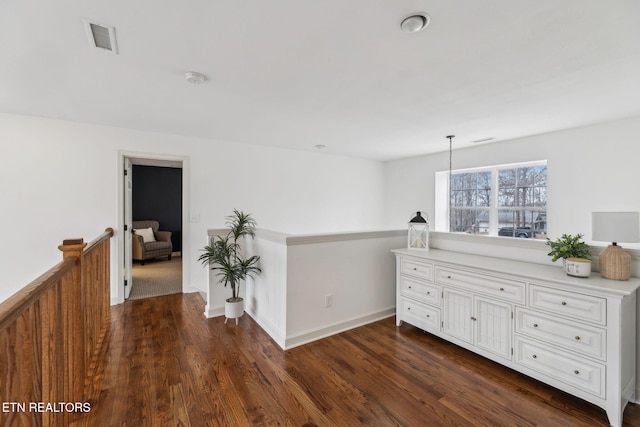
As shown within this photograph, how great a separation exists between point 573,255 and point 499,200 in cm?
290

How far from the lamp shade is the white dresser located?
30cm

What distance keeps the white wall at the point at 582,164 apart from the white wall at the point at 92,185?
10.1 ft

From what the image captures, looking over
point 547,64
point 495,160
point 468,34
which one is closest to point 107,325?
point 468,34

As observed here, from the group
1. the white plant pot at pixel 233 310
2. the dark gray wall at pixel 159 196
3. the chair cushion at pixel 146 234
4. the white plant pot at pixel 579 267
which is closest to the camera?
the white plant pot at pixel 579 267

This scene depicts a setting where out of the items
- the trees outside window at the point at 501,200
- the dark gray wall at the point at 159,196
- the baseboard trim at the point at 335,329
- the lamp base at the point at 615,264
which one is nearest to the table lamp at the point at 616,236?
the lamp base at the point at 615,264

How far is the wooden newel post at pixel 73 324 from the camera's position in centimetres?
169

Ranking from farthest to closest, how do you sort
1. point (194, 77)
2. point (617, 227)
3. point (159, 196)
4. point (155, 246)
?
point (159, 196)
point (155, 246)
point (194, 77)
point (617, 227)

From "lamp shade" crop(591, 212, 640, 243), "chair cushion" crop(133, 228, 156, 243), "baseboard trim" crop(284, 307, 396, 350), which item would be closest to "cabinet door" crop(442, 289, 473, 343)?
"baseboard trim" crop(284, 307, 396, 350)

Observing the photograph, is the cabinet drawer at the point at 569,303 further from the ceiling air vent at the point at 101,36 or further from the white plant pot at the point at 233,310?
the ceiling air vent at the point at 101,36

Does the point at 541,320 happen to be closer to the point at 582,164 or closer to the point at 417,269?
the point at 417,269

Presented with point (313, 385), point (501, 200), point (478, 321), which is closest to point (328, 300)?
point (313, 385)

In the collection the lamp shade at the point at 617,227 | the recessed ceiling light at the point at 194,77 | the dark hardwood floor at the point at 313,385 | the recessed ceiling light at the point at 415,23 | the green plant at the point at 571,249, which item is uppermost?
the recessed ceiling light at the point at 194,77

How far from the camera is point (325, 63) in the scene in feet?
6.96

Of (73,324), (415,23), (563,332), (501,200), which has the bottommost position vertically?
(563,332)
